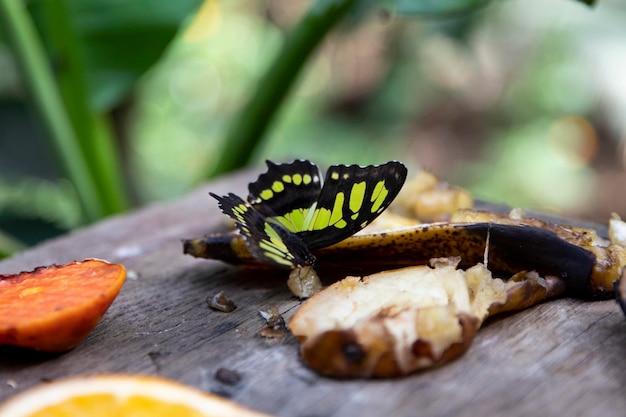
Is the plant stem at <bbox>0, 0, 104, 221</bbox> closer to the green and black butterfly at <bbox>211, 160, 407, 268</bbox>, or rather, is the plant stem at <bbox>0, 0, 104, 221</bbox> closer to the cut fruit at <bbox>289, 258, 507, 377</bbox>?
the green and black butterfly at <bbox>211, 160, 407, 268</bbox>

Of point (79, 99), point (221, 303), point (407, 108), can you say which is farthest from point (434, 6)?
point (407, 108)

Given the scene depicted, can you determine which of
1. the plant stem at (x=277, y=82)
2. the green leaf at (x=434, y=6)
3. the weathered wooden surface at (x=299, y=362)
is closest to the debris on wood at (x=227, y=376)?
the weathered wooden surface at (x=299, y=362)

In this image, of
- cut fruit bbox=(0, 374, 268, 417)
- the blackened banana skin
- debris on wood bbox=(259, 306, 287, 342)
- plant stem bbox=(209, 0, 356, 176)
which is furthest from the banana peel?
plant stem bbox=(209, 0, 356, 176)

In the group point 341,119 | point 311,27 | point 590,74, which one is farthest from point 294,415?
point 341,119

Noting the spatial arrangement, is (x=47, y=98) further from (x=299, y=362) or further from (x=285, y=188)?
(x=299, y=362)

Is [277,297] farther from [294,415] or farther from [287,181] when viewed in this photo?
[294,415]

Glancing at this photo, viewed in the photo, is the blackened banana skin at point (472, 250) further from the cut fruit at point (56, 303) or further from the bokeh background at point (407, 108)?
the bokeh background at point (407, 108)

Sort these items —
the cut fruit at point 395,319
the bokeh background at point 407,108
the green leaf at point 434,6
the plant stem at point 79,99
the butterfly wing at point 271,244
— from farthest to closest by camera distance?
1. the bokeh background at point 407,108
2. the plant stem at point 79,99
3. the green leaf at point 434,6
4. the butterfly wing at point 271,244
5. the cut fruit at point 395,319
